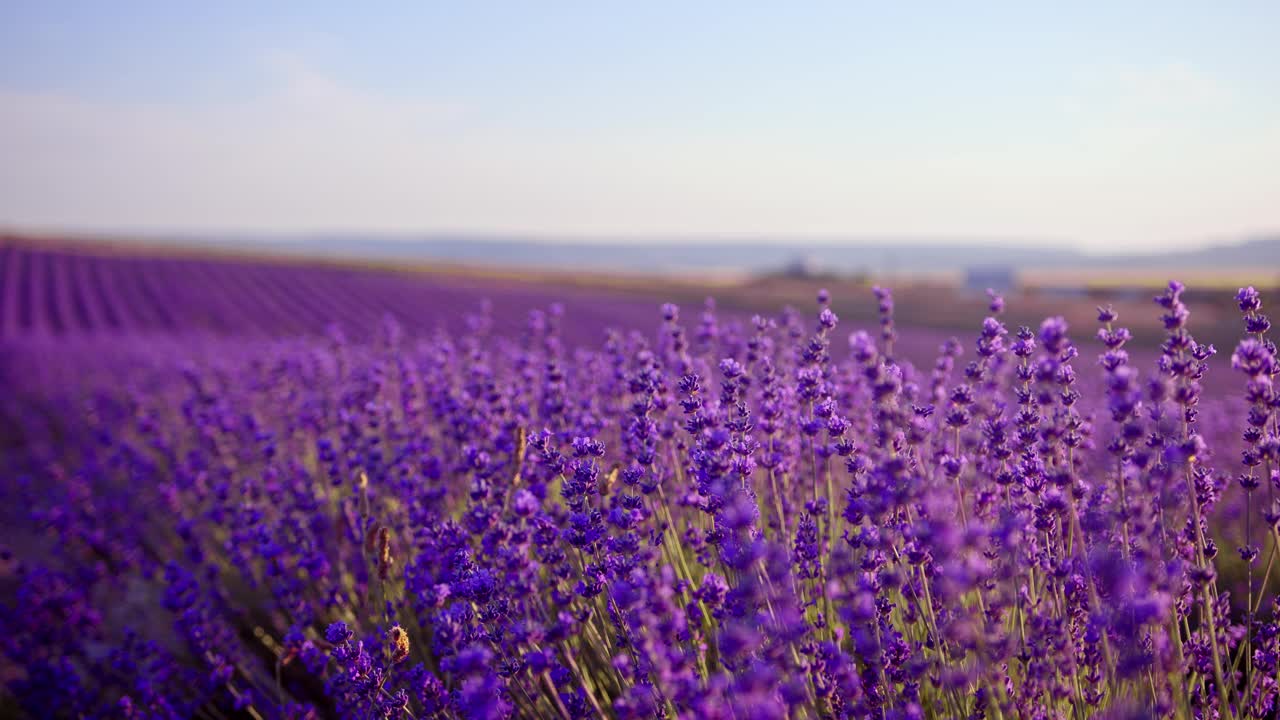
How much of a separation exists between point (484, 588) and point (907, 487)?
3.19 feet

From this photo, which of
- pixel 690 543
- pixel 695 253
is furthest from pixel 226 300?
pixel 695 253

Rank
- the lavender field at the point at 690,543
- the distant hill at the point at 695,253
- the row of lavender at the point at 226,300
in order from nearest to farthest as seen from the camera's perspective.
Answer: the lavender field at the point at 690,543
the row of lavender at the point at 226,300
the distant hill at the point at 695,253

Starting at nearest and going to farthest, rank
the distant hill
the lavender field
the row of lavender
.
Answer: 1. the lavender field
2. the row of lavender
3. the distant hill

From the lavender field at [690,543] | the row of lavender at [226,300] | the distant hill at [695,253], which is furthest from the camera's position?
the distant hill at [695,253]

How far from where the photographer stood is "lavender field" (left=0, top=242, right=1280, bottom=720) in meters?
1.63

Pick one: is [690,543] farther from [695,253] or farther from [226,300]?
[695,253]

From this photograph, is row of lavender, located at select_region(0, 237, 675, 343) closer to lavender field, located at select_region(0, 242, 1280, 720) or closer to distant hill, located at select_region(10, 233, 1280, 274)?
lavender field, located at select_region(0, 242, 1280, 720)

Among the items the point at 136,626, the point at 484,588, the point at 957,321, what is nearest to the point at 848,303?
the point at 957,321

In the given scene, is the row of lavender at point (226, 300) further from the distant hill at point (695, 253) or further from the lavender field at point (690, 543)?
the distant hill at point (695, 253)

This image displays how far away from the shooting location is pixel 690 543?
2.71 meters

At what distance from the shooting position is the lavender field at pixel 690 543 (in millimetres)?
1627

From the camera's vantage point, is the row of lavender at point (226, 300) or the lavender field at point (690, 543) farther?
the row of lavender at point (226, 300)

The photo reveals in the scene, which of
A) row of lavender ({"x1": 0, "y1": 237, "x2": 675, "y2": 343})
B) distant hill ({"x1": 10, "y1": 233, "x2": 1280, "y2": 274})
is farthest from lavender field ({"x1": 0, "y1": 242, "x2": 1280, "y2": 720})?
distant hill ({"x1": 10, "y1": 233, "x2": 1280, "y2": 274})

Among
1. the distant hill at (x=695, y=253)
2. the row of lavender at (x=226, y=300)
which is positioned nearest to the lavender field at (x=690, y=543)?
the row of lavender at (x=226, y=300)
